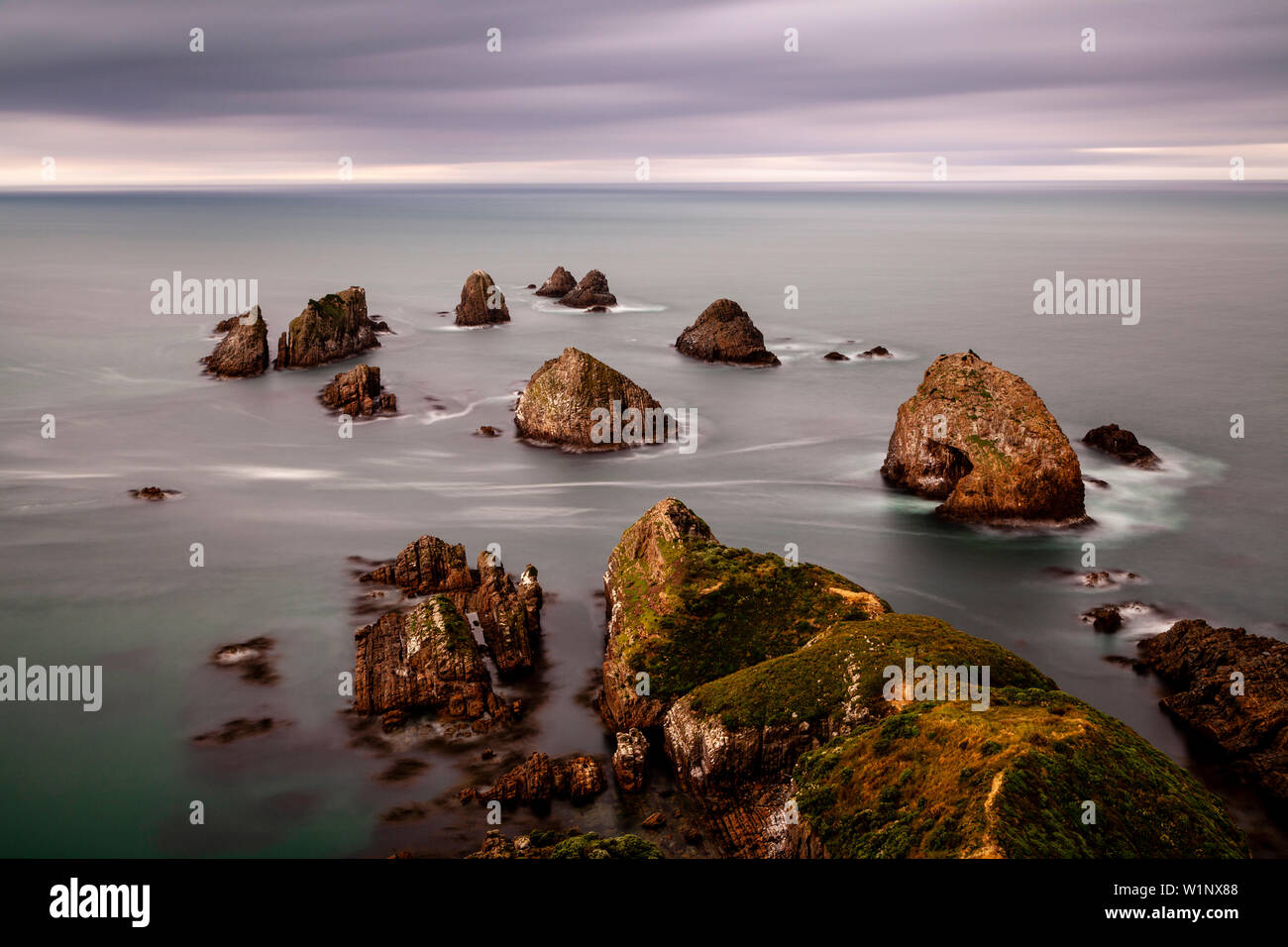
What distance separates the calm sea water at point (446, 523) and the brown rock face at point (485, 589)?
137 centimetres

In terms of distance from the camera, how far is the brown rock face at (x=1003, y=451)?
45688mm

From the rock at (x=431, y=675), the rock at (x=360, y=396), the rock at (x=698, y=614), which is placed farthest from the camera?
the rock at (x=360, y=396)

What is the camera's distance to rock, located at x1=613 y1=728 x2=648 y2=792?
2552 cm

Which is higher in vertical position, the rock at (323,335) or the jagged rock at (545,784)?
the rock at (323,335)

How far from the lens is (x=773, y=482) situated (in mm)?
58219

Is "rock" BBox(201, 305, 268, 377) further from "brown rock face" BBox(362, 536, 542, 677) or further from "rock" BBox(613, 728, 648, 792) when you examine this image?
"rock" BBox(613, 728, 648, 792)

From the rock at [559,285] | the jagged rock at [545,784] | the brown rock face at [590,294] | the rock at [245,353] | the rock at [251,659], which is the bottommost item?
the jagged rock at [545,784]

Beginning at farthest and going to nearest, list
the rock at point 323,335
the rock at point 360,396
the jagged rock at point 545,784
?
1. the rock at point 323,335
2. the rock at point 360,396
3. the jagged rock at point 545,784

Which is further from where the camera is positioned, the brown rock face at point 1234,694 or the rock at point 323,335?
the rock at point 323,335

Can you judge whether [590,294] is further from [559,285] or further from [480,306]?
[480,306]

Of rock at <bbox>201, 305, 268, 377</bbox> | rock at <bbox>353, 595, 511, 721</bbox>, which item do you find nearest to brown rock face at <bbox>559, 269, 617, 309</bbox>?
rock at <bbox>201, 305, 268, 377</bbox>

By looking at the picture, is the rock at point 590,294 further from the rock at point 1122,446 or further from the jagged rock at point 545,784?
the jagged rock at point 545,784

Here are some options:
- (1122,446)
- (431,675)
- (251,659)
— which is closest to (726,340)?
(1122,446)

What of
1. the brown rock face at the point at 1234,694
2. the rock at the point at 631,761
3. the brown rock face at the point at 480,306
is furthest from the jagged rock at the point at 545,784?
the brown rock face at the point at 480,306
